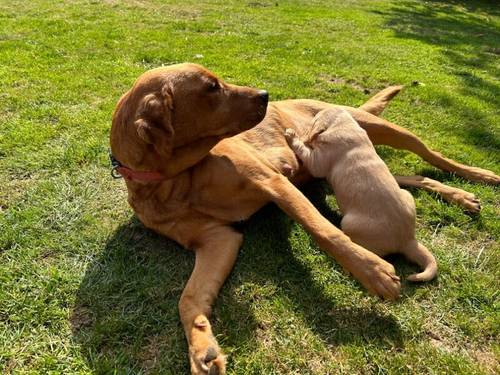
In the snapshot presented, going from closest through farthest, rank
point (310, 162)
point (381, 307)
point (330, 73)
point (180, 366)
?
1. point (180, 366)
2. point (381, 307)
3. point (310, 162)
4. point (330, 73)

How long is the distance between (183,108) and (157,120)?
24cm

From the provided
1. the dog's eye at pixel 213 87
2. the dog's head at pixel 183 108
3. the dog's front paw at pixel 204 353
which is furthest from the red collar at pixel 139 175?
the dog's front paw at pixel 204 353

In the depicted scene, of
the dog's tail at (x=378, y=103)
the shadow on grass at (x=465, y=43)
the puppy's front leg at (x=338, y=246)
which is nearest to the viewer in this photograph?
the puppy's front leg at (x=338, y=246)

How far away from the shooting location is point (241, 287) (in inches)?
120

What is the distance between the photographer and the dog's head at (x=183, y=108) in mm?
2994

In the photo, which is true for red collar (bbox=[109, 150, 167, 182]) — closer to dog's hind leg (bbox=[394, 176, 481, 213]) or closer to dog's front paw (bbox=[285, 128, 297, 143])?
dog's front paw (bbox=[285, 128, 297, 143])

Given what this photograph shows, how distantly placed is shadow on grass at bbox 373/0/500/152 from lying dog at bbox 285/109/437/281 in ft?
7.11

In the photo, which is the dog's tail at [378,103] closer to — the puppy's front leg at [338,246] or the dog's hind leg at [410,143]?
the dog's hind leg at [410,143]

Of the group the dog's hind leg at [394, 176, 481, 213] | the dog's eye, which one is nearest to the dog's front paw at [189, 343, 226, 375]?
the dog's eye

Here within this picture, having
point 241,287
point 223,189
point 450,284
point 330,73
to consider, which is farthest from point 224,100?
point 330,73

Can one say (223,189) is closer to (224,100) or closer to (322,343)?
(224,100)

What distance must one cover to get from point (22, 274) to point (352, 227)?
2324 mm

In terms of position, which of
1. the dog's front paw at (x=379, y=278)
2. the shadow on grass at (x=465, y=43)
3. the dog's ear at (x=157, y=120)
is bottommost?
the shadow on grass at (x=465, y=43)

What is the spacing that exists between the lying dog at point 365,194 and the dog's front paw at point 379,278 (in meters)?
0.33
